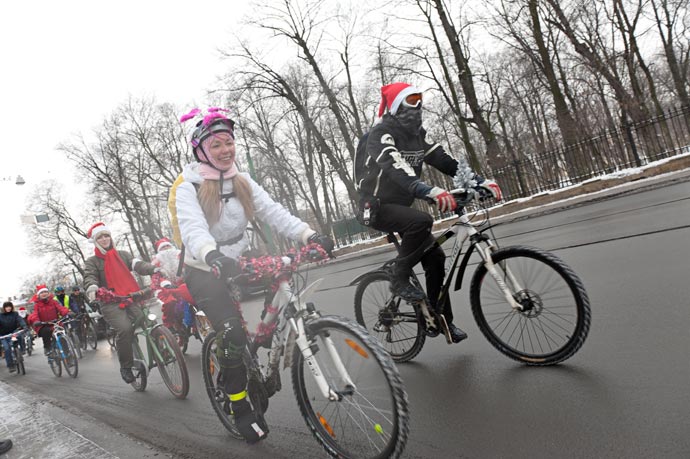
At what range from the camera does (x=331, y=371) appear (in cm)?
246

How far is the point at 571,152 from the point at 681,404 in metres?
16.6

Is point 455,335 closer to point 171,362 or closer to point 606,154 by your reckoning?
point 171,362

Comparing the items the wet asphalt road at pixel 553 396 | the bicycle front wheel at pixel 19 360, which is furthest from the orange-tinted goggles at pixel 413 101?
the bicycle front wheel at pixel 19 360

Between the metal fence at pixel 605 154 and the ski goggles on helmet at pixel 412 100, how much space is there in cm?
1421

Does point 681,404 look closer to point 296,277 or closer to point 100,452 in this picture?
point 296,277

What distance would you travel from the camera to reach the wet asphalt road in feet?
7.81

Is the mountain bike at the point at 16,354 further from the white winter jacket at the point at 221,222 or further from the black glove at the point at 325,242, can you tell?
the black glove at the point at 325,242

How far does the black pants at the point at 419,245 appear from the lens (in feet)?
11.9

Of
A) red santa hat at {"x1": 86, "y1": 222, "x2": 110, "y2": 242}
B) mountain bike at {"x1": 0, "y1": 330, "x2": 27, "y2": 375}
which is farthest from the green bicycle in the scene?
mountain bike at {"x1": 0, "y1": 330, "x2": 27, "y2": 375}

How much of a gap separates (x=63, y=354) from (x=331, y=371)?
27.3 ft

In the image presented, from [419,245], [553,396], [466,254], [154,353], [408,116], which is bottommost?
[553,396]

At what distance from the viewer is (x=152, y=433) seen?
395cm

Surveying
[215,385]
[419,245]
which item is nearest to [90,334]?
[215,385]

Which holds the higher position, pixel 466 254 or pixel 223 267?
pixel 223 267
